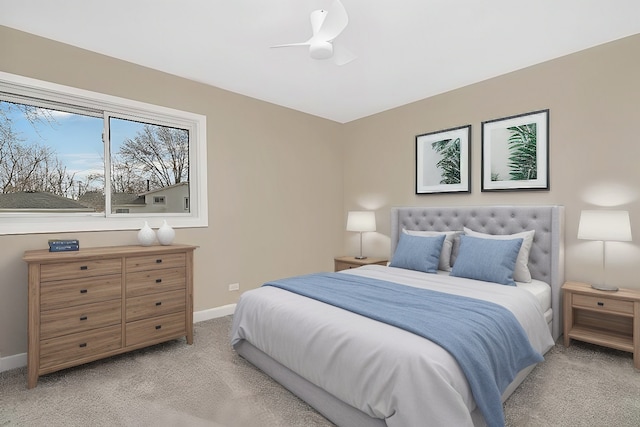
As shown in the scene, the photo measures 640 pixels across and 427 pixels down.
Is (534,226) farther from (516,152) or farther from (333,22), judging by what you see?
(333,22)

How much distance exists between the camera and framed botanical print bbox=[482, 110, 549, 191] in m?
3.24

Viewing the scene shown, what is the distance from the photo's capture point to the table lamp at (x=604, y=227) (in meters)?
2.58

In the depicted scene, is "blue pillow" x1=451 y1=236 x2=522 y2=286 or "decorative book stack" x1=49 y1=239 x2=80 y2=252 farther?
"blue pillow" x1=451 y1=236 x2=522 y2=286

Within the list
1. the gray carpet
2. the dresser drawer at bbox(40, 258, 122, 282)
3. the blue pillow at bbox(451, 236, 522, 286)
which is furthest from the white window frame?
the blue pillow at bbox(451, 236, 522, 286)

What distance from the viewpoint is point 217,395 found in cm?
220

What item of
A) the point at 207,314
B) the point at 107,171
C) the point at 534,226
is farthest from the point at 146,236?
the point at 534,226

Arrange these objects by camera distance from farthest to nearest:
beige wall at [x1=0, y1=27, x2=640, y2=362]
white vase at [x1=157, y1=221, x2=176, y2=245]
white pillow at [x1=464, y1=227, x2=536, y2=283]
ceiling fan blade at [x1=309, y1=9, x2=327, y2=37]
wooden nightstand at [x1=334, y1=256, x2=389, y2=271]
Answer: wooden nightstand at [x1=334, y1=256, x2=389, y2=271]
white vase at [x1=157, y1=221, x2=176, y2=245]
white pillow at [x1=464, y1=227, x2=536, y2=283]
beige wall at [x1=0, y1=27, x2=640, y2=362]
ceiling fan blade at [x1=309, y1=9, x2=327, y2=37]

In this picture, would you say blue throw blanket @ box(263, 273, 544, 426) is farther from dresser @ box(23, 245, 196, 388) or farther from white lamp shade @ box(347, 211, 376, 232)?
white lamp shade @ box(347, 211, 376, 232)

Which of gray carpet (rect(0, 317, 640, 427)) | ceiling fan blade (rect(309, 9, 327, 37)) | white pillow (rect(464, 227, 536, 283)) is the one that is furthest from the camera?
white pillow (rect(464, 227, 536, 283))

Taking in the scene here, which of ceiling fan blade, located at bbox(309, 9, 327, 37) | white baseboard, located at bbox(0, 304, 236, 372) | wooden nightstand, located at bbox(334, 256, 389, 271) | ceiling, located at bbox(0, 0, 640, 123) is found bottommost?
white baseboard, located at bbox(0, 304, 236, 372)

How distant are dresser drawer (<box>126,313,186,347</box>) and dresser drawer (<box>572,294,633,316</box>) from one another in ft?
11.5

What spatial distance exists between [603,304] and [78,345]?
4173 millimetres

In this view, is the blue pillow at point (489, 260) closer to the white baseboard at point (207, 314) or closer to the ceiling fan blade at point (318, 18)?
the ceiling fan blade at point (318, 18)

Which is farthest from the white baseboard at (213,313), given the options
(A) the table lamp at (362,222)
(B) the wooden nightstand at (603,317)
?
(B) the wooden nightstand at (603,317)
